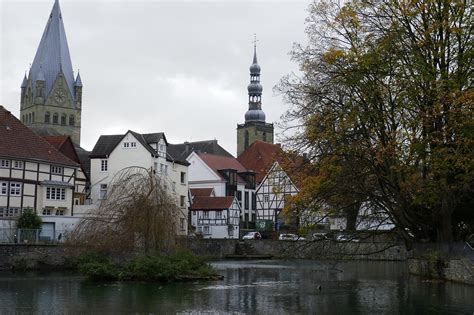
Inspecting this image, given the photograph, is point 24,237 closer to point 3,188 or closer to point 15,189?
point 3,188

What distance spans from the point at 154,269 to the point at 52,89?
100585mm

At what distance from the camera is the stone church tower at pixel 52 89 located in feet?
388

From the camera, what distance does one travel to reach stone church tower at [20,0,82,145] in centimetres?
11825

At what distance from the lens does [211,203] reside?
234 ft

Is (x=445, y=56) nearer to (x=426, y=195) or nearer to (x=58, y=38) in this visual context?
(x=426, y=195)

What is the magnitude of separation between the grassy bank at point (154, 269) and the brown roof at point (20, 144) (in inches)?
785

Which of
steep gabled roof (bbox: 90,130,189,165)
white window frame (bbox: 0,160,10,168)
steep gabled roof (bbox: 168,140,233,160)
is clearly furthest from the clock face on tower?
white window frame (bbox: 0,160,10,168)

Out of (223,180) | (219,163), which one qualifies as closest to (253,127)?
(219,163)

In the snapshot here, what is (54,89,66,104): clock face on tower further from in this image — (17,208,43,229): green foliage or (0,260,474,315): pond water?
(0,260,474,315): pond water

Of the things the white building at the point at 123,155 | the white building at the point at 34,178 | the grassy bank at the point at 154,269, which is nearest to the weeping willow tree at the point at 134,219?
the grassy bank at the point at 154,269

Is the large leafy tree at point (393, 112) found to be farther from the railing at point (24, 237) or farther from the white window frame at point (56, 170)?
the white window frame at point (56, 170)

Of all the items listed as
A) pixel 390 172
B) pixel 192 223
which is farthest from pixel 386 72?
pixel 192 223

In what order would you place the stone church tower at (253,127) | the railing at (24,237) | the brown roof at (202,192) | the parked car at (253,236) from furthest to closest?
the stone church tower at (253,127) → the brown roof at (202,192) → the parked car at (253,236) → the railing at (24,237)

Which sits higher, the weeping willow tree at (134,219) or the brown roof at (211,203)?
the brown roof at (211,203)
